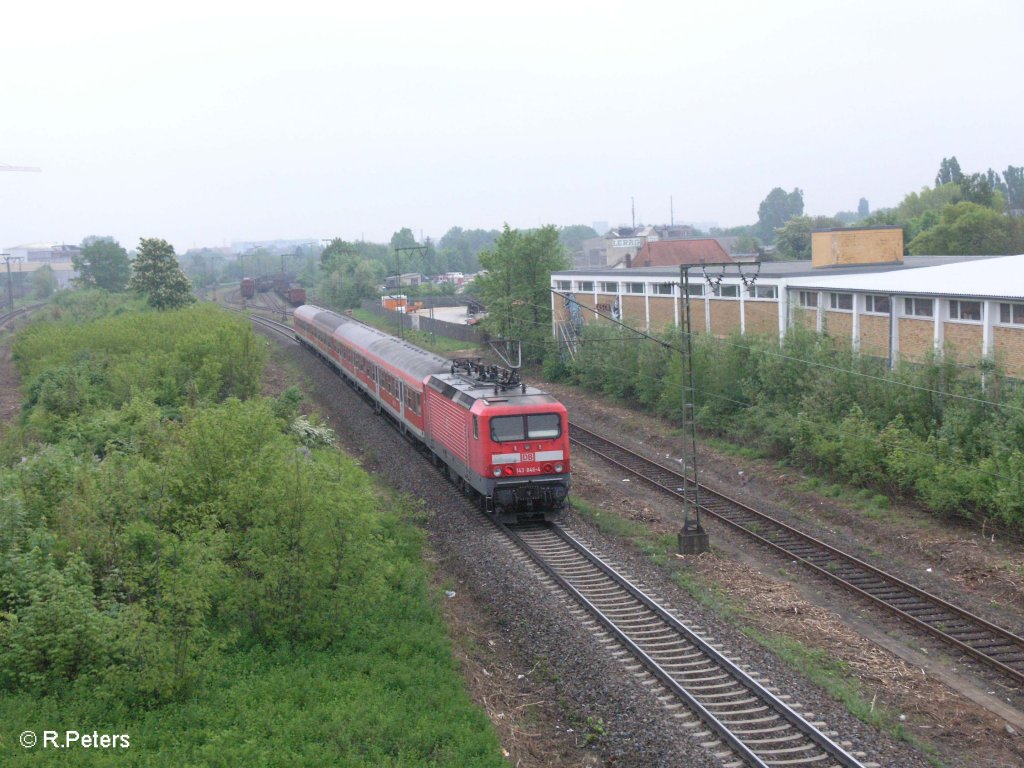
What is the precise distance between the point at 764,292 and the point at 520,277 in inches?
663

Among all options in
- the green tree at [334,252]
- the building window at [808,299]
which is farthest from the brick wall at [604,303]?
the green tree at [334,252]

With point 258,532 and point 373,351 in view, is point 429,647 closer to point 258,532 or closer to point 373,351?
point 258,532

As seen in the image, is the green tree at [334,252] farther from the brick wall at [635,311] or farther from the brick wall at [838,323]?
the brick wall at [838,323]

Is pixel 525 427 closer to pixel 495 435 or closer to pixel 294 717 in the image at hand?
pixel 495 435

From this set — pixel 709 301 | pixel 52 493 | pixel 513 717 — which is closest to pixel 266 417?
pixel 52 493

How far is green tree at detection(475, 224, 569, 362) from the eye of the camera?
157ft

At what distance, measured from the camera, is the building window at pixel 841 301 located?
30469mm

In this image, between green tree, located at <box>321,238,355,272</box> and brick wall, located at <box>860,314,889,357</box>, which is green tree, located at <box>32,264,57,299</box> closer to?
green tree, located at <box>321,238,355,272</box>

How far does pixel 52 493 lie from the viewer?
1462 centimetres

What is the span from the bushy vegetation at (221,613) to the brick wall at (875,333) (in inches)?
668

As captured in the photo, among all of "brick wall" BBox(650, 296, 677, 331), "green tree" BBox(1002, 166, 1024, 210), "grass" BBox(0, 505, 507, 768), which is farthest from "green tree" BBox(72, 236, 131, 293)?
"green tree" BBox(1002, 166, 1024, 210)

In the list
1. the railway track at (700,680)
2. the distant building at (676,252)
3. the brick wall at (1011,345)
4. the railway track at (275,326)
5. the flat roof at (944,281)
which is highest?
the distant building at (676,252)

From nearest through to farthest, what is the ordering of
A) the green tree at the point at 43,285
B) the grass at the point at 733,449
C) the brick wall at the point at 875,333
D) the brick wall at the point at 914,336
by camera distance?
the grass at the point at 733,449 → the brick wall at the point at 914,336 → the brick wall at the point at 875,333 → the green tree at the point at 43,285

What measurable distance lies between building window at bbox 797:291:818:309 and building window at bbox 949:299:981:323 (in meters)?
5.89
